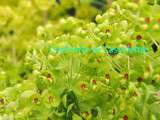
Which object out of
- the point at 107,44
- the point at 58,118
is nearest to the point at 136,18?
the point at 107,44

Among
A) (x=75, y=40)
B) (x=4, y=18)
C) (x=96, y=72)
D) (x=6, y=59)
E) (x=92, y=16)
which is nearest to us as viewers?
(x=75, y=40)

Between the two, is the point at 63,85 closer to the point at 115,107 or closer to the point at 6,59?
the point at 115,107

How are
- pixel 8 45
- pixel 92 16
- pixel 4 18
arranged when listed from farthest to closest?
1. pixel 92 16
2. pixel 8 45
3. pixel 4 18

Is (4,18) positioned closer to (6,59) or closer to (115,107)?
(6,59)

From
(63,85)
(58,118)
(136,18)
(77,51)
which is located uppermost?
(136,18)

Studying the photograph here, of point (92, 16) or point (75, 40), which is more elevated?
point (92, 16)

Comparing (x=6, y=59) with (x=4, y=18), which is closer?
(x=6, y=59)

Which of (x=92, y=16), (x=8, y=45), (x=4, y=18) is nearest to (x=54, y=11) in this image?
(x=92, y=16)
